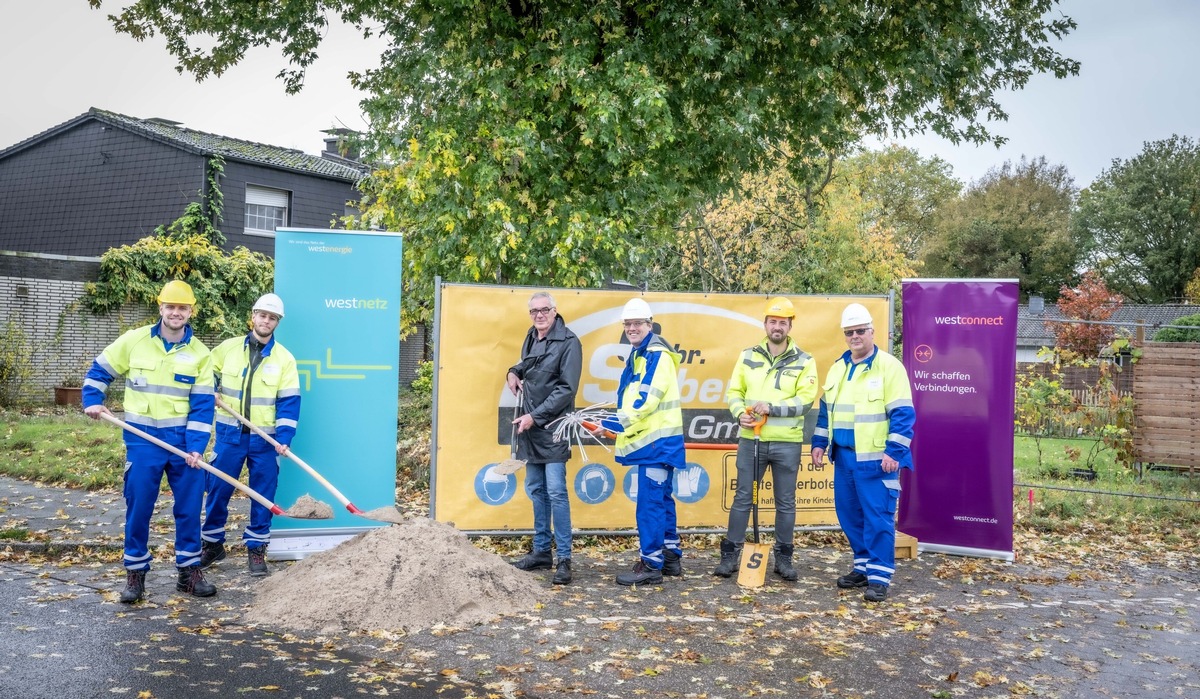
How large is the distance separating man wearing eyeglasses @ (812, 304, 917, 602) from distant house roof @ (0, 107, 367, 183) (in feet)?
73.2

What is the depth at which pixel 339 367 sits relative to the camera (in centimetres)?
823

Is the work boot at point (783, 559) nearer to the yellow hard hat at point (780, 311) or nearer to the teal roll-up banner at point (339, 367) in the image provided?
the yellow hard hat at point (780, 311)

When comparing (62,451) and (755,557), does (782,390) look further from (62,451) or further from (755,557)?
(62,451)

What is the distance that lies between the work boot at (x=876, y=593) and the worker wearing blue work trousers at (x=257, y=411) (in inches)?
188

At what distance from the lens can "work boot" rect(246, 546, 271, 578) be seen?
7.53 m

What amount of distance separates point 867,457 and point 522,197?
19.4 ft

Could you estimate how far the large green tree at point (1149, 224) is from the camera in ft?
169

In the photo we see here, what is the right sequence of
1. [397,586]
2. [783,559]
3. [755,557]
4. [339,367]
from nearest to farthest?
[397,586]
[755,557]
[783,559]
[339,367]

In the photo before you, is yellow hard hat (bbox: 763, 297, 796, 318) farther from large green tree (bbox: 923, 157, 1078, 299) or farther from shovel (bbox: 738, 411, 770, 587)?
large green tree (bbox: 923, 157, 1078, 299)

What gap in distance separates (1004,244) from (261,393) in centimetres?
5573

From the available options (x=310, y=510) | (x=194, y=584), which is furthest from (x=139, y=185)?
(x=194, y=584)

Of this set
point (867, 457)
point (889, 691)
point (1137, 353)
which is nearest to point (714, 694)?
point (889, 691)

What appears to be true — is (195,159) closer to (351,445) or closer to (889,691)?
(351,445)

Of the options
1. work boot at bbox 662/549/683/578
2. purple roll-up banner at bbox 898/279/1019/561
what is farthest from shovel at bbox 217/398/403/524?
purple roll-up banner at bbox 898/279/1019/561
